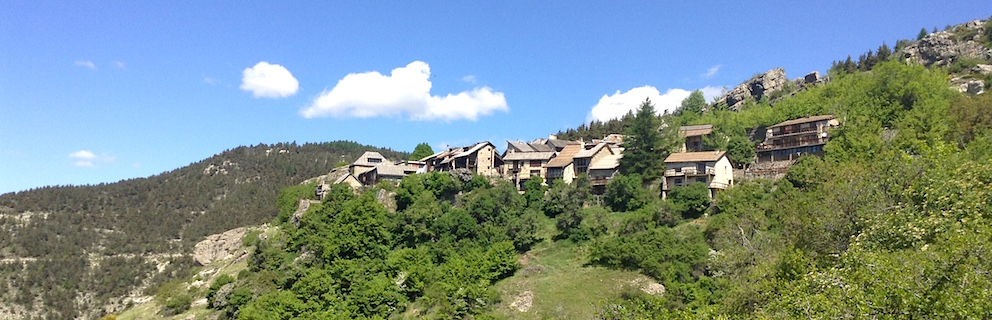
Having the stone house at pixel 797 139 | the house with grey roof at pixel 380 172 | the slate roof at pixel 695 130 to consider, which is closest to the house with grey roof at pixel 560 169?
the slate roof at pixel 695 130

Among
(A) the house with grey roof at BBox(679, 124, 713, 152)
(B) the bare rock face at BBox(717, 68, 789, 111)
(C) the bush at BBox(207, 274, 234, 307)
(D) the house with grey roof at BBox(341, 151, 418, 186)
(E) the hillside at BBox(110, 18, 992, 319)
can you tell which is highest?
(B) the bare rock face at BBox(717, 68, 789, 111)

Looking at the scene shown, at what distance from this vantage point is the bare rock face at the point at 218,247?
280ft

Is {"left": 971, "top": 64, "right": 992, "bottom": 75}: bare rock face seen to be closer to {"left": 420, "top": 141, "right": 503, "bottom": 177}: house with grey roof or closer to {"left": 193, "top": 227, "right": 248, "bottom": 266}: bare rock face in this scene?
{"left": 420, "top": 141, "right": 503, "bottom": 177}: house with grey roof

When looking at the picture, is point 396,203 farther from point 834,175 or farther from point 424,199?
point 834,175

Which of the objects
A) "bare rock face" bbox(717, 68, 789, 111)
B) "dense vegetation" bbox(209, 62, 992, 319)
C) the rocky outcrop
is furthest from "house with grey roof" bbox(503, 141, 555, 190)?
the rocky outcrop

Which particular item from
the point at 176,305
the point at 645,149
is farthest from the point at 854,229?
the point at 176,305

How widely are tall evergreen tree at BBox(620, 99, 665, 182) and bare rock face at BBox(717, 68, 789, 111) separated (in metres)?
43.3

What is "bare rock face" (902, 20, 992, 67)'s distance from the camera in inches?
3418

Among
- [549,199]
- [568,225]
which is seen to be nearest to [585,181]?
[549,199]

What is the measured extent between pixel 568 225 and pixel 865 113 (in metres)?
32.4

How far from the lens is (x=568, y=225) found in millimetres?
58156

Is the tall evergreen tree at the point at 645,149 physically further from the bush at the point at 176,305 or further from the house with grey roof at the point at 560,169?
the bush at the point at 176,305

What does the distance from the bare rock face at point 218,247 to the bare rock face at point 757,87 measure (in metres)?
83.0

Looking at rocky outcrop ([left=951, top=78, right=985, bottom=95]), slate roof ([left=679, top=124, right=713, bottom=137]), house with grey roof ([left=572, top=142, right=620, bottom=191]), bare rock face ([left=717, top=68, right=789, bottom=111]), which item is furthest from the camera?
bare rock face ([left=717, top=68, right=789, bottom=111])
